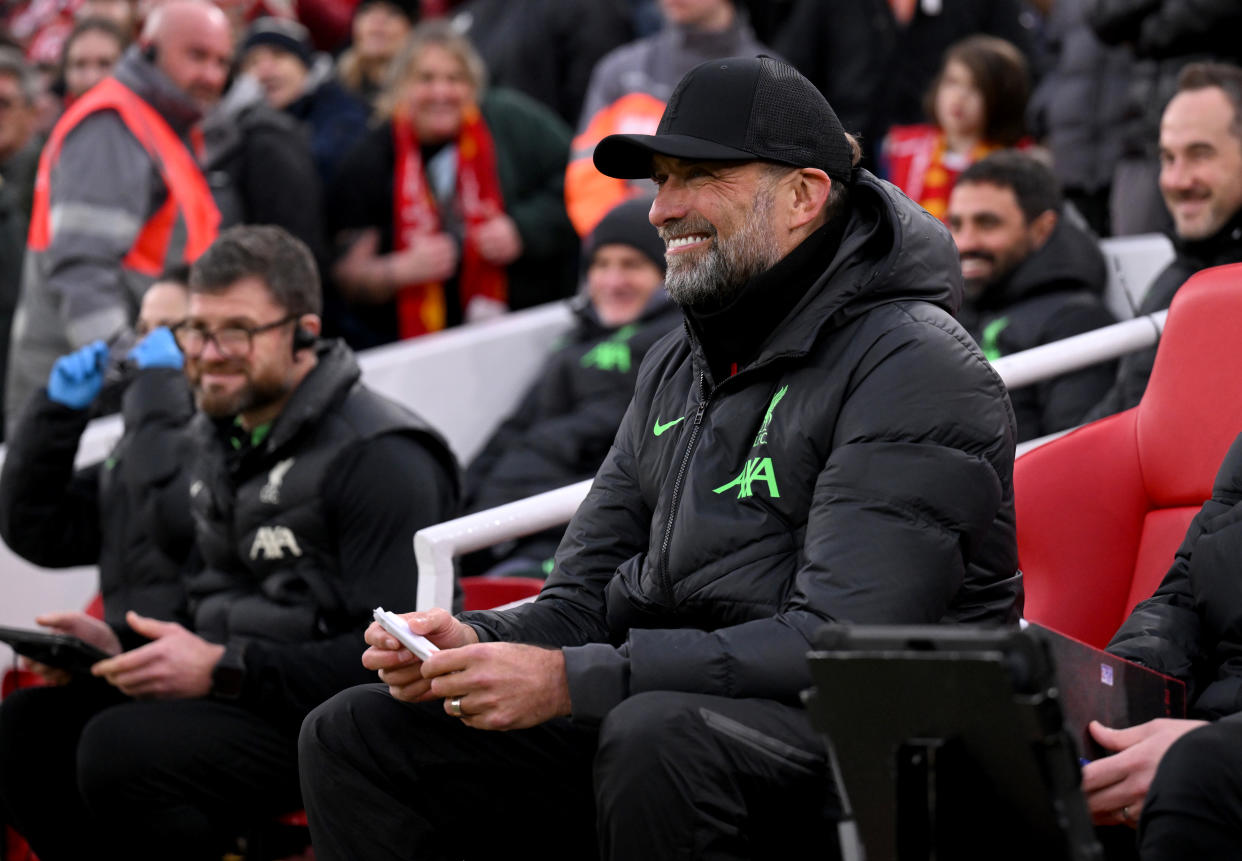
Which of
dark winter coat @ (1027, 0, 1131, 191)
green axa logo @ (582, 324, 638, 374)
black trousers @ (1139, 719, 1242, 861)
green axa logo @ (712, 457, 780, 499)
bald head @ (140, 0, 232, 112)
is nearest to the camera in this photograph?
black trousers @ (1139, 719, 1242, 861)

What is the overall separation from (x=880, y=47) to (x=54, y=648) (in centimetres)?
439

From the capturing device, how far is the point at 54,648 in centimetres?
400

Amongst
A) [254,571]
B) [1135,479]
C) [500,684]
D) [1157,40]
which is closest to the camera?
[500,684]

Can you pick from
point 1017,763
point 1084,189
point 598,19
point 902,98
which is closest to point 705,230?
point 1017,763

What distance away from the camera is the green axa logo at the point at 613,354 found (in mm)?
5844

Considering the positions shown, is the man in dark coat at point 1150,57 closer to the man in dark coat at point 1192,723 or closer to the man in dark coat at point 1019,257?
the man in dark coat at point 1019,257

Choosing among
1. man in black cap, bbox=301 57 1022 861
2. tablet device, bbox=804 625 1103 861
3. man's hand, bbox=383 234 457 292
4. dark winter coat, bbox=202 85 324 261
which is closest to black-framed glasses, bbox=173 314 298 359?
A: man in black cap, bbox=301 57 1022 861

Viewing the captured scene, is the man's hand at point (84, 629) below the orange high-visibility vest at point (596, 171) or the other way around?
below

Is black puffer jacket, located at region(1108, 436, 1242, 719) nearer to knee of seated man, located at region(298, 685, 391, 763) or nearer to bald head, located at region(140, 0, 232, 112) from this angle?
knee of seated man, located at region(298, 685, 391, 763)

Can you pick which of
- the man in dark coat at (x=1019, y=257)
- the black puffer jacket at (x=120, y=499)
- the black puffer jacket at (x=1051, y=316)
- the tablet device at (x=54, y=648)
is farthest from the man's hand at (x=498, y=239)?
the tablet device at (x=54, y=648)

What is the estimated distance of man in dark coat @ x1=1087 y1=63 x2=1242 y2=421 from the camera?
4586 millimetres

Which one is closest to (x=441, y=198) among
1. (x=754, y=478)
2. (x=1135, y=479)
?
(x=1135, y=479)

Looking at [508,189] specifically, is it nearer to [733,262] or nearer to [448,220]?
[448,220]

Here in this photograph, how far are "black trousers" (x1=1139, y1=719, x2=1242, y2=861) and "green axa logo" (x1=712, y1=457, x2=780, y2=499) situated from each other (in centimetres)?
75
